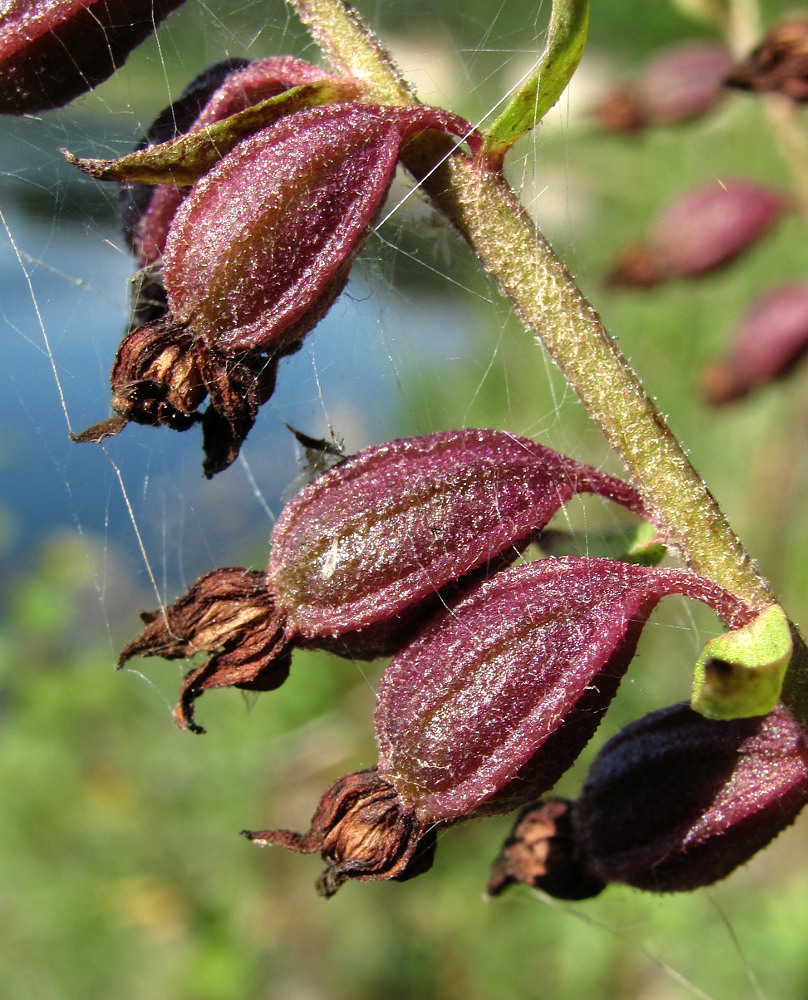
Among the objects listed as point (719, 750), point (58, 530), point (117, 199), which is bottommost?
point (58, 530)

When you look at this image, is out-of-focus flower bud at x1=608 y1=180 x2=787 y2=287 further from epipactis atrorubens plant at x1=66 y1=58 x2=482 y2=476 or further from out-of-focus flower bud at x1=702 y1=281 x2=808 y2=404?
→ epipactis atrorubens plant at x1=66 y1=58 x2=482 y2=476

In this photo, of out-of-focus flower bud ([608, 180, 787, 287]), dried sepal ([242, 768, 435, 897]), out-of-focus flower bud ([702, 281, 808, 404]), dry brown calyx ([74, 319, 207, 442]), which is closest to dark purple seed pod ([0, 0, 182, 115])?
dry brown calyx ([74, 319, 207, 442])

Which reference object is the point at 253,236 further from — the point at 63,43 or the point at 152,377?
the point at 63,43

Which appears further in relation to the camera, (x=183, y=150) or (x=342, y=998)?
(x=342, y=998)

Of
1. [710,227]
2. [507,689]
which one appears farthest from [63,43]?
[710,227]

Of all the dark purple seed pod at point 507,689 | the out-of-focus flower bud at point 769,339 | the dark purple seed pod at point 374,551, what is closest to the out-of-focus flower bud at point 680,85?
the out-of-focus flower bud at point 769,339

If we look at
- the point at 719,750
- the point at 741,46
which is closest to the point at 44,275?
the point at 719,750

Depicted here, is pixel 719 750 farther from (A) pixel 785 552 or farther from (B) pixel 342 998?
(A) pixel 785 552
